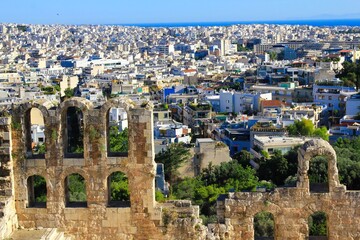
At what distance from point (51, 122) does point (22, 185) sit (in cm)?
161

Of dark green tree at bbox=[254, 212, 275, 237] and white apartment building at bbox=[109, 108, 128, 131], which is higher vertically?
dark green tree at bbox=[254, 212, 275, 237]

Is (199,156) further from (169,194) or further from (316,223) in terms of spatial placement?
(316,223)

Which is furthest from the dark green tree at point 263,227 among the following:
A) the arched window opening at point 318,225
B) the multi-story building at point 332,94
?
the multi-story building at point 332,94

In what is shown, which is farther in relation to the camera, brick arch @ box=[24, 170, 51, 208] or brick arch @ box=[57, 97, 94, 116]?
brick arch @ box=[24, 170, 51, 208]

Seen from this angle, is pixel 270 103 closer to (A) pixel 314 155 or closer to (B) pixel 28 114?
(A) pixel 314 155

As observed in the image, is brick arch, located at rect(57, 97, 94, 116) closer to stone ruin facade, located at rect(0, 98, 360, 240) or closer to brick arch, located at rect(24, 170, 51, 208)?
stone ruin facade, located at rect(0, 98, 360, 240)

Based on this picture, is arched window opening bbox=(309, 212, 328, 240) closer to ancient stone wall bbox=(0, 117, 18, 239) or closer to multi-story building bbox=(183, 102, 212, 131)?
ancient stone wall bbox=(0, 117, 18, 239)

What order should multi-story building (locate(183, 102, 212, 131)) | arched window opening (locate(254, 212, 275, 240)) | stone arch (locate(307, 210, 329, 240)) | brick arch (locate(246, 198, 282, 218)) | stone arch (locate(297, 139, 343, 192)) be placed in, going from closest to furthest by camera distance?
stone arch (locate(297, 139, 343, 192))
brick arch (locate(246, 198, 282, 218))
arched window opening (locate(254, 212, 275, 240))
stone arch (locate(307, 210, 329, 240))
multi-story building (locate(183, 102, 212, 131))

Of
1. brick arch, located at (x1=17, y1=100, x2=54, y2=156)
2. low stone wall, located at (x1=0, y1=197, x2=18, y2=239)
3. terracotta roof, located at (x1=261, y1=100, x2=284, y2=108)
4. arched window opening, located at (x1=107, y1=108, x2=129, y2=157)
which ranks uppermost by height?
brick arch, located at (x1=17, y1=100, x2=54, y2=156)

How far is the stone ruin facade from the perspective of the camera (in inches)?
564

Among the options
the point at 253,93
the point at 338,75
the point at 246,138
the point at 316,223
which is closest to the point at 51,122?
the point at 316,223

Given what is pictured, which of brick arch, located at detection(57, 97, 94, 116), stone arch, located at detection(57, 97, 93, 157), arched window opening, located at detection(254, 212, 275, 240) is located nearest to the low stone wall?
stone arch, located at detection(57, 97, 93, 157)

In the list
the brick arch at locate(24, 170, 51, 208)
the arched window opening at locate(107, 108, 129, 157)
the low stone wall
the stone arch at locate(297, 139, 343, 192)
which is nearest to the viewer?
the low stone wall

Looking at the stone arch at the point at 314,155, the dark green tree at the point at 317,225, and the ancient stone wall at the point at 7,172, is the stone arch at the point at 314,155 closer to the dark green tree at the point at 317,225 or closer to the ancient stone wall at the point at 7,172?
the ancient stone wall at the point at 7,172
